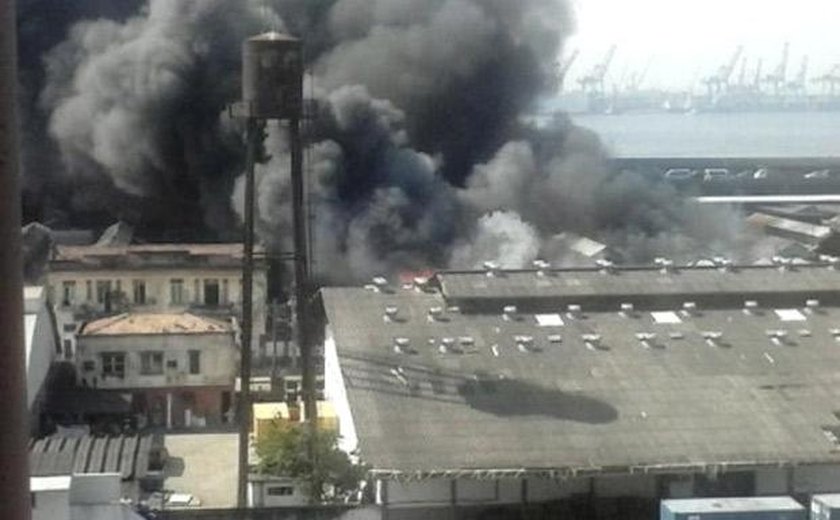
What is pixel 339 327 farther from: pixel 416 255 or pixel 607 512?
pixel 416 255

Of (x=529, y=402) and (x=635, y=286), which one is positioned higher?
(x=635, y=286)

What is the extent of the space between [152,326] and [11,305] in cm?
931

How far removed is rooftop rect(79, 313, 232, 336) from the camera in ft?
35.1

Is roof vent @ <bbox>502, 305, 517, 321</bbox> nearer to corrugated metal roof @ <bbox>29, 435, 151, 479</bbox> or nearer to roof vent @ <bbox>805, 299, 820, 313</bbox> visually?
roof vent @ <bbox>805, 299, 820, 313</bbox>

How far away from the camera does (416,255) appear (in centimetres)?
1506

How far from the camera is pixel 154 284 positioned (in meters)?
12.6

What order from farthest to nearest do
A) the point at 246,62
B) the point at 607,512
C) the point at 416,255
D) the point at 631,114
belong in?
1. the point at 631,114
2. the point at 416,255
3. the point at 246,62
4. the point at 607,512

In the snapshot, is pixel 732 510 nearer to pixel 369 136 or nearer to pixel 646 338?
pixel 646 338

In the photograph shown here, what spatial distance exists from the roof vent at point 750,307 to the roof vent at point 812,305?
313 millimetres

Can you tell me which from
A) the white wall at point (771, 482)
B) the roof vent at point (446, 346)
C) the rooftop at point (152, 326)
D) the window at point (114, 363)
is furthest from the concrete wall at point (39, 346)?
the white wall at point (771, 482)

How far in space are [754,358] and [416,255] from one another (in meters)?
7.08

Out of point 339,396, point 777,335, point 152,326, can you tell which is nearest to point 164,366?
point 152,326

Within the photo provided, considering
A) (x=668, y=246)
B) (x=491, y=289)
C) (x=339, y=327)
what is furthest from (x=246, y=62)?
(x=668, y=246)

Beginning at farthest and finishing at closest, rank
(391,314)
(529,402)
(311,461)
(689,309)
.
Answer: (689,309) < (391,314) < (529,402) < (311,461)
